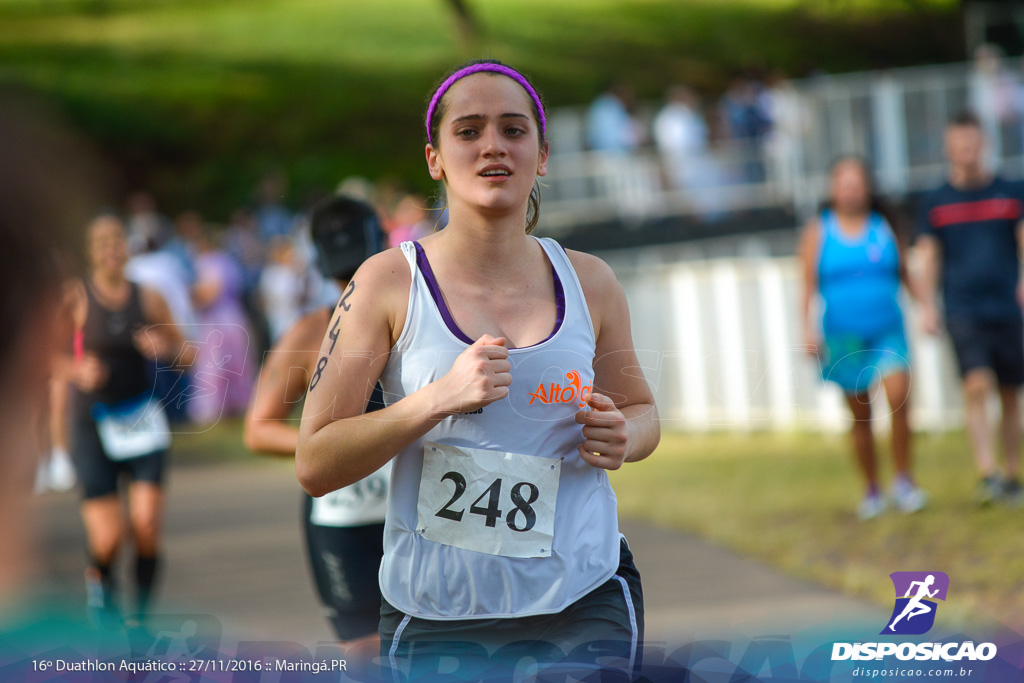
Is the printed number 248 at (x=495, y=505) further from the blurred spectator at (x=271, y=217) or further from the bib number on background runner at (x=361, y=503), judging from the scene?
the blurred spectator at (x=271, y=217)

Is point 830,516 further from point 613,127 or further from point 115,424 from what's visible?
point 613,127

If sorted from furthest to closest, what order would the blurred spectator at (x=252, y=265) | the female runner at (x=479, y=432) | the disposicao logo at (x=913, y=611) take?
the blurred spectator at (x=252, y=265) < the disposicao logo at (x=913, y=611) < the female runner at (x=479, y=432)

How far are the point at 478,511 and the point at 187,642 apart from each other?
1.15 meters

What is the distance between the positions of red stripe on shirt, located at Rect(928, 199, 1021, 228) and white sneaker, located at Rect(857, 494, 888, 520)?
1745mm

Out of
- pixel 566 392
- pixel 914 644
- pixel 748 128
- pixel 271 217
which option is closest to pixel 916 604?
pixel 914 644

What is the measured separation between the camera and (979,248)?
7402mm

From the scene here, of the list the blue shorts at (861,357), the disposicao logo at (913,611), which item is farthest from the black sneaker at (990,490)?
the disposicao logo at (913,611)

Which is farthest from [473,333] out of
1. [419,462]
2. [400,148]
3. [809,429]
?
[400,148]

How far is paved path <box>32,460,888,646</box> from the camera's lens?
5402 mm

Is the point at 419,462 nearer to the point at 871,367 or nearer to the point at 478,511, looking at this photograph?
the point at 478,511

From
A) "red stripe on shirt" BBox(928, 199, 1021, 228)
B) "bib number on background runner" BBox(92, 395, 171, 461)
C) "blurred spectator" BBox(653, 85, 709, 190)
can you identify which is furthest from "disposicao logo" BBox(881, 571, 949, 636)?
"blurred spectator" BBox(653, 85, 709, 190)

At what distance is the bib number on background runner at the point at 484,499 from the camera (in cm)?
271

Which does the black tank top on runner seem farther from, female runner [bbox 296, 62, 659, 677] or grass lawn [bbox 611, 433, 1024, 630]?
female runner [bbox 296, 62, 659, 677]

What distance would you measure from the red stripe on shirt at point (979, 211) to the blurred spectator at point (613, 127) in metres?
10.1
